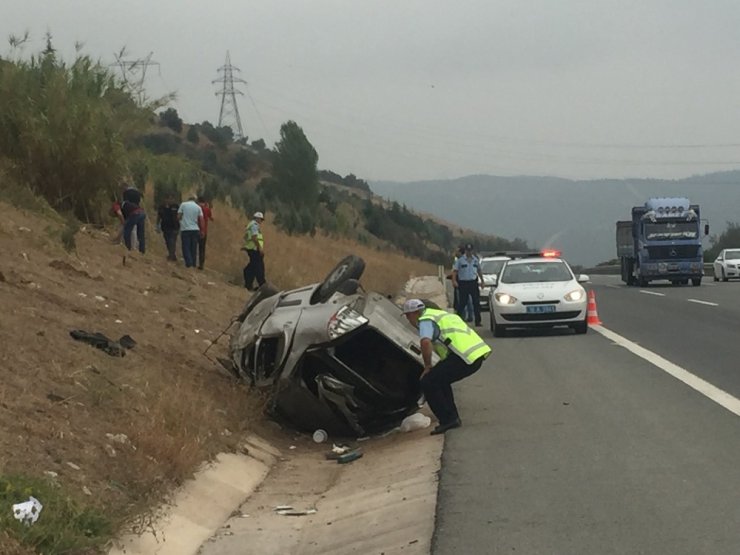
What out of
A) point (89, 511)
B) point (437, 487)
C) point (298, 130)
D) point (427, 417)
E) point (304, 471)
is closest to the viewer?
point (89, 511)

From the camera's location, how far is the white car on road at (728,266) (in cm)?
4653

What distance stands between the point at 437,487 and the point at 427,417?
3.64m

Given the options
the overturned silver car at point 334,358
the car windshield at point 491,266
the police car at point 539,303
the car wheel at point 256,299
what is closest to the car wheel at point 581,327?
the police car at point 539,303

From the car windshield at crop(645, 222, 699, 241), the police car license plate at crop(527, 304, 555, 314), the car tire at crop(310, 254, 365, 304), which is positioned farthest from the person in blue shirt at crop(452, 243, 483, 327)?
the car windshield at crop(645, 222, 699, 241)

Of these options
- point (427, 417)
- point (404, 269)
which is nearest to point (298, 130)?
point (404, 269)

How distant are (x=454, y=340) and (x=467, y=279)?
474 inches

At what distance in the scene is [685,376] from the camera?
45.6ft

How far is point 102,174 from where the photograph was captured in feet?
74.3

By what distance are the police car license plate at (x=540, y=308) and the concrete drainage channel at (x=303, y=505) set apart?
9792 mm

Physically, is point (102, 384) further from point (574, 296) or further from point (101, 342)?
point (574, 296)

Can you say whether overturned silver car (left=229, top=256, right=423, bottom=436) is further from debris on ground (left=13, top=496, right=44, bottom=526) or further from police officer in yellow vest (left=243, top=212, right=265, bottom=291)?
police officer in yellow vest (left=243, top=212, right=265, bottom=291)

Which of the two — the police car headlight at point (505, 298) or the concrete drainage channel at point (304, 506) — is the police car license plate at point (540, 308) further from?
the concrete drainage channel at point (304, 506)

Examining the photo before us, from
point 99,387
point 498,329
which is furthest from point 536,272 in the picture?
point 99,387

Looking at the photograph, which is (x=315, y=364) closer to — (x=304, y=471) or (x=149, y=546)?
(x=304, y=471)
